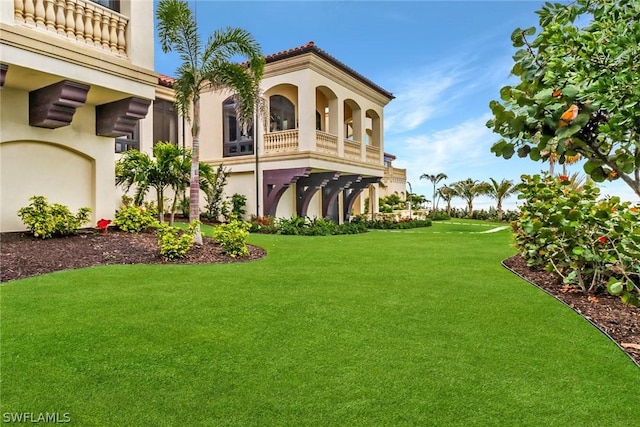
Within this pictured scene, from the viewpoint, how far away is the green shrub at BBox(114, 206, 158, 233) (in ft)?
33.8

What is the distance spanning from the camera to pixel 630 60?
176cm

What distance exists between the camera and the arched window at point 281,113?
1892 centimetres

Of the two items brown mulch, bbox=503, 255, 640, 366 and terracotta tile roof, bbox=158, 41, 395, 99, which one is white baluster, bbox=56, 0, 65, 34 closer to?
terracotta tile roof, bbox=158, 41, 395, 99

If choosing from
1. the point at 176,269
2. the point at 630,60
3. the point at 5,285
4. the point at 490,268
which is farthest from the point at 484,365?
the point at 5,285

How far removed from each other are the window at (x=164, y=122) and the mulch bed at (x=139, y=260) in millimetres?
8522

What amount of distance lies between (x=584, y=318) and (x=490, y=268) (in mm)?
3315

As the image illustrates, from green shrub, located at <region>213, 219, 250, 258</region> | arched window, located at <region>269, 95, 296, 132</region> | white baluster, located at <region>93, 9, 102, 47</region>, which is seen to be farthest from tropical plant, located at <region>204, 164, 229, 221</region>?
white baluster, located at <region>93, 9, 102, 47</region>

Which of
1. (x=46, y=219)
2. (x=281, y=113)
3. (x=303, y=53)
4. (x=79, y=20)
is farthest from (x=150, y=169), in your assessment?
(x=281, y=113)

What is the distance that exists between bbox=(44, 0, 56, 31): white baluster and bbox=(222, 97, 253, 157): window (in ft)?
33.9

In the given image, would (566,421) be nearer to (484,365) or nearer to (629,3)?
(484,365)

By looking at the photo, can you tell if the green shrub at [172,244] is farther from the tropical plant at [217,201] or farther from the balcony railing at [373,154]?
the balcony railing at [373,154]

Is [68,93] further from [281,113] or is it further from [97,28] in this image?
[281,113]

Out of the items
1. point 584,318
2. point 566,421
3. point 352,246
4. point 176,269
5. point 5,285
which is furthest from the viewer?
point 352,246

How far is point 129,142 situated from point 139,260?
9.80 m
